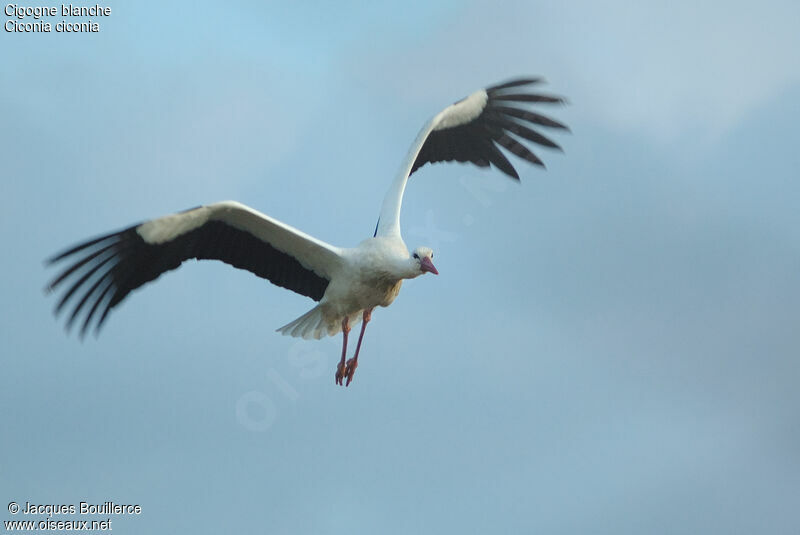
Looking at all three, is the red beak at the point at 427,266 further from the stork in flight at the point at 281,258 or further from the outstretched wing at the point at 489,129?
the outstretched wing at the point at 489,129

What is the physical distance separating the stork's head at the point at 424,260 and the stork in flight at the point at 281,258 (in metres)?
0.01

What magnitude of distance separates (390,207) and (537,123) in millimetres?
2350

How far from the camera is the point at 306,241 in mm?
14031

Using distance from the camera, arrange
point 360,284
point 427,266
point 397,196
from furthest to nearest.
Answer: point 397,196 → point 360,284 → point 427,266

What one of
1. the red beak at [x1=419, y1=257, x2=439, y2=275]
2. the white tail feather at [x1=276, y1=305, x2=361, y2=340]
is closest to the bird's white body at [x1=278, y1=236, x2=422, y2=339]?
the white tail feather at [x1=276, y1=305, x2=361, y2=340]

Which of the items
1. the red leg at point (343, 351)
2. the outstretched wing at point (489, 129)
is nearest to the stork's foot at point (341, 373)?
the red leg at point (343, 351)

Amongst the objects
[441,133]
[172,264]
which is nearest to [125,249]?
[172,264]

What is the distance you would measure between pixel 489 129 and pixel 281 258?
3230 mm

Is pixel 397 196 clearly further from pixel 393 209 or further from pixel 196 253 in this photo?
pixel 196 253

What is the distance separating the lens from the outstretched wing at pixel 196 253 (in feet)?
43.9

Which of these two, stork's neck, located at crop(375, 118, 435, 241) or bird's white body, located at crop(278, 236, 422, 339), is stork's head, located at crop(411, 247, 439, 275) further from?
stork's neck, located at crop(375, 118, 435, 241)

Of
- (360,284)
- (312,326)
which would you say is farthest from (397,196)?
(312,326)

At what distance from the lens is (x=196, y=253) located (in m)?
14.1

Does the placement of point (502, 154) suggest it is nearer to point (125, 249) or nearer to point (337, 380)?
point (337, 380)
